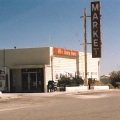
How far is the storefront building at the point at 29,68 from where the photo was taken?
35094 millimetres

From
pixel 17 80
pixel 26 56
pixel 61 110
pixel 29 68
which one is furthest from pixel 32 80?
pixel 61 110

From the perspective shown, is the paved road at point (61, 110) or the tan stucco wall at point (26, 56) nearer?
the paved road at point (61, 110)

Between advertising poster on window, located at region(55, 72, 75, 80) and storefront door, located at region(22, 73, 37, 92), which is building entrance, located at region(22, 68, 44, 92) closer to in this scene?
storefront door, located at region(22, 73, 37, 92)

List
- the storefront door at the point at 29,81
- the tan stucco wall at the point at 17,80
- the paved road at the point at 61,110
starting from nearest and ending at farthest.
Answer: the paved road at the point at 61,110 → the storefront door at the point at 29,81 → the tan stucco wall at the point at 17,80

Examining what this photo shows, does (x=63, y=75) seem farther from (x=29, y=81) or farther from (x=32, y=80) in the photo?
(x=29, y=81)

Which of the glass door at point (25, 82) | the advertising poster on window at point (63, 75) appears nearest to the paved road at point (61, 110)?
the glass door at point (25, 82)

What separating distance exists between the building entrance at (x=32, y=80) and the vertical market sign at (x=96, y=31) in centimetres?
756

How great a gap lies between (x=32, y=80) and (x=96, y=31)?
32.6 feet

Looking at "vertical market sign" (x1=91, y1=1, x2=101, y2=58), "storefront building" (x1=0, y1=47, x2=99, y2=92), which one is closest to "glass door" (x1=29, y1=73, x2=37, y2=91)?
"storefront building" (x1=0, y1=47, x2=99, y2=92)

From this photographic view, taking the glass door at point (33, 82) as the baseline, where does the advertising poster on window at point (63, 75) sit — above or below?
above

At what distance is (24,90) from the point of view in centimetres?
3600

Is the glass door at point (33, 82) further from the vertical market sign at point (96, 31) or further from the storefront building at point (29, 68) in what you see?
the vertical market sign at point (96, 31)

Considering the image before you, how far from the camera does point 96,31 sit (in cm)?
3881

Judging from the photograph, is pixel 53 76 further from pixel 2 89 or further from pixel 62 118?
pixel 62 118
